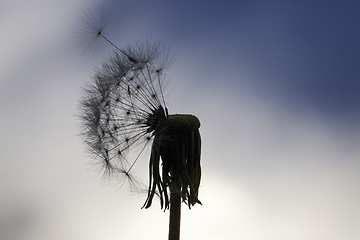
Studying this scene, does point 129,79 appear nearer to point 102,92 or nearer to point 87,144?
point 102,92

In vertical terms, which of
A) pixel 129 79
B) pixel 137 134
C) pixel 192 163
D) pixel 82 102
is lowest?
pixel 192 163

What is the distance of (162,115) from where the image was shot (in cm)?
592

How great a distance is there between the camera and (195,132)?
19.7ft

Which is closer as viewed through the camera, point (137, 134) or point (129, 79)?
point (137, 134)

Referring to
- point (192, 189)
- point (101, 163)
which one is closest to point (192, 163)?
point (192, 189)

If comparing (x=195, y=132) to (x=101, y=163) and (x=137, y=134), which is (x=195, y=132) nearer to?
(x=137, y=134)

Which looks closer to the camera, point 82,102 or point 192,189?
point 192,189

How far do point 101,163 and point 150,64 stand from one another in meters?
1.92

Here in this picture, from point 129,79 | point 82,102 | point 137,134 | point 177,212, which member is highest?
point 129,79

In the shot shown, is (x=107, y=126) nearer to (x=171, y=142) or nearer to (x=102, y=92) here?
(x=102, y=92)

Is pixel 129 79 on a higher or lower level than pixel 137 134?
higher

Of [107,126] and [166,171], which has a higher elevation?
[107,126]

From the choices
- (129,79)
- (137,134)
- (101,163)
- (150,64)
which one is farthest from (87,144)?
(150,64)

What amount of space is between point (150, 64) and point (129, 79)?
0.46 m
